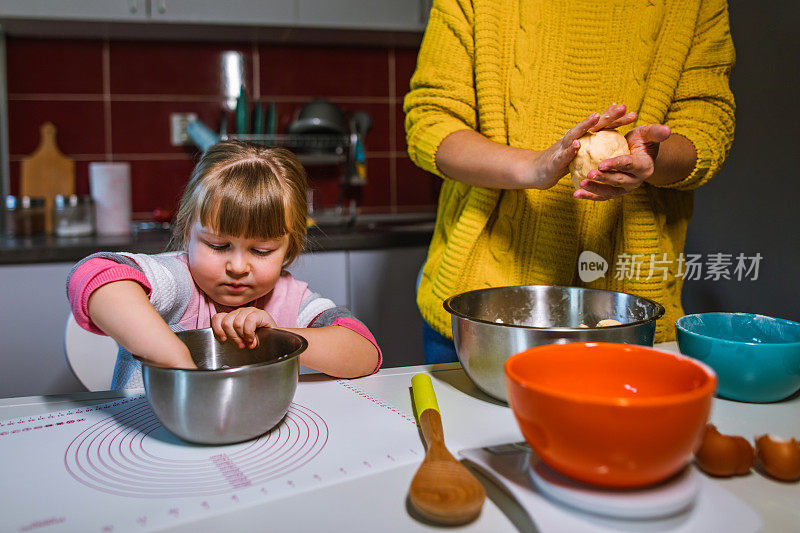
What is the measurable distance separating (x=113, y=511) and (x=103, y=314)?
12.4 inches

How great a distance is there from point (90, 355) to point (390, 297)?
100cm

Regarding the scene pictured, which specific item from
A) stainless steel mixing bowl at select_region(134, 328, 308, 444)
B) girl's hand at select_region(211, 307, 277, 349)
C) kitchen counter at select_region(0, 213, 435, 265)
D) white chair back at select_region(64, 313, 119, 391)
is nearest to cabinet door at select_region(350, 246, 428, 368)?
kitchen counter at select_region(0, 213, 435, 265)

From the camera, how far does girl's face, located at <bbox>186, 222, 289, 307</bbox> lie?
2.96 feet

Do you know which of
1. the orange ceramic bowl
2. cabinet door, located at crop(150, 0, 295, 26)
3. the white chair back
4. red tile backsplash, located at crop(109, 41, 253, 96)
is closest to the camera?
the orange ceramic bowl

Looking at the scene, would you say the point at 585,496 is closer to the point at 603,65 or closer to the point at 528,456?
the point at 528,456

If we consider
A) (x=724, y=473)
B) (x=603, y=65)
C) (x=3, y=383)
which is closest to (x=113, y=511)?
(x=724, y=473)

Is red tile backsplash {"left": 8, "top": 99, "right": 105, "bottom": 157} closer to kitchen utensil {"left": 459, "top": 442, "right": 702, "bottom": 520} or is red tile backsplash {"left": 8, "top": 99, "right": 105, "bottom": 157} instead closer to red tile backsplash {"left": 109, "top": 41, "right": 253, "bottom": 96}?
red tile backsplash {"left": 109, "top": 41, "right": 253, "bottom": 96}

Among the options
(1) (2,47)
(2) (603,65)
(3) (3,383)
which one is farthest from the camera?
(1) (2,47)

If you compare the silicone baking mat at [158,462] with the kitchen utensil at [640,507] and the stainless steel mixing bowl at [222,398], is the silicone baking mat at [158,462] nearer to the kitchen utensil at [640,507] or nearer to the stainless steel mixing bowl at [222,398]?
the stainless steel mixing bowl at [222,398]

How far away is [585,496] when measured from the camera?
468 mm

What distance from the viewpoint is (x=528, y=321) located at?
2.94ft

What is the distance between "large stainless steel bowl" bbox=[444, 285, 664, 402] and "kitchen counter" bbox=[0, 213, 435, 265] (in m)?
0.86

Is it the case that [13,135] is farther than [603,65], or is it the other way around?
[13,135]

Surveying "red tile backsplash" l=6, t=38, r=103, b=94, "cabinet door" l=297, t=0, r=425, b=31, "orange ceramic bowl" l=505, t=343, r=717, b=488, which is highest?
"cabinet door" l=297, t=0, r=425, b=31
